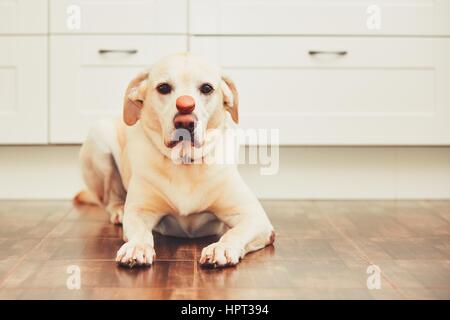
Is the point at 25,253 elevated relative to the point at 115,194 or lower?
lower

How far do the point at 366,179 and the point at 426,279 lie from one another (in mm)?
1355

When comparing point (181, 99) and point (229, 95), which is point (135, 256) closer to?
point (181, 99)

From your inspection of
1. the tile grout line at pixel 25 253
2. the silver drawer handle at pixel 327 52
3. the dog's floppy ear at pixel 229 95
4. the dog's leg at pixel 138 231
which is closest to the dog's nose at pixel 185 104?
the dog's floppy ear at pixel 229 95

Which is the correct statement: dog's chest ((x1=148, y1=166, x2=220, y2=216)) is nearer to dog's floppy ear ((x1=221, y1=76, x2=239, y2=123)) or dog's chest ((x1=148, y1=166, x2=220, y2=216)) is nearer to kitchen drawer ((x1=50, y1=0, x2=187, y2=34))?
dog's floppy ear ((x1=221, y1=76, x2=239, y2=123))

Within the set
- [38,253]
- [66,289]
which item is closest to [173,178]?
[38,253]

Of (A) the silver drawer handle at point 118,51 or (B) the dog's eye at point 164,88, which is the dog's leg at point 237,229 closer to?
(B) the dog's eye at point 164,88

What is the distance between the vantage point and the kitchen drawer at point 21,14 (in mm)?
2664

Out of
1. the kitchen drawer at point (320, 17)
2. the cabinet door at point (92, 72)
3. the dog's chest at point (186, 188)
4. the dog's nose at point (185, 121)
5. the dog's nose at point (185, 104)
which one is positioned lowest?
the dog's chest at point (186, 188)

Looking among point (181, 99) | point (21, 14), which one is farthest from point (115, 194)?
point (21, 14)

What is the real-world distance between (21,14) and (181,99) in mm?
1249

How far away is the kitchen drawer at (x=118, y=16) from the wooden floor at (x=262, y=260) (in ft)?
2.38

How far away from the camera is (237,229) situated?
1.78 m

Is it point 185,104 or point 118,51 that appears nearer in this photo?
point 185,104

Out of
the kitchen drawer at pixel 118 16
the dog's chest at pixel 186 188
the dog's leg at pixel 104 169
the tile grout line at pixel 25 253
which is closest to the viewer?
the tile grout line at pixel 25 253
